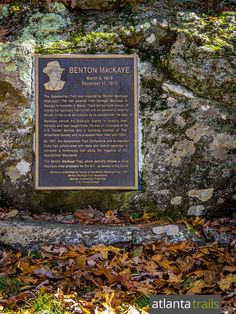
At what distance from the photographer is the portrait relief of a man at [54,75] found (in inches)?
191

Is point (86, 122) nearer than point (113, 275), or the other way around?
point (113, 275)

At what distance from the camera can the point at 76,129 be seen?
484 centimetres

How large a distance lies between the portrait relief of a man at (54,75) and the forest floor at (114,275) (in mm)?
1737

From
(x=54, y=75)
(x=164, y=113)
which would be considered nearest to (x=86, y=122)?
(x=54, y=75)

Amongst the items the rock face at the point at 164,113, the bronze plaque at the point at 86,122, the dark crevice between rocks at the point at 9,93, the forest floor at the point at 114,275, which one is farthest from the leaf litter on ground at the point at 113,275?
the dark crevice between rocks at the point at 9,93

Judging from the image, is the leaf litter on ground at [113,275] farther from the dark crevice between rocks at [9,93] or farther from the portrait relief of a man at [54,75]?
the portrait relief of a man at [54,75]

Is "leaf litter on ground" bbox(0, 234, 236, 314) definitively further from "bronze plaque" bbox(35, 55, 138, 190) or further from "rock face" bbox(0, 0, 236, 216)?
"bronze plaque" bbox(35, 55, 138, 190)

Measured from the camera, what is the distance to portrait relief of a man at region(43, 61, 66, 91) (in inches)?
191

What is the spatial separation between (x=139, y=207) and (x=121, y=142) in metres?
0.72

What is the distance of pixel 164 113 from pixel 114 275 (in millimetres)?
1862

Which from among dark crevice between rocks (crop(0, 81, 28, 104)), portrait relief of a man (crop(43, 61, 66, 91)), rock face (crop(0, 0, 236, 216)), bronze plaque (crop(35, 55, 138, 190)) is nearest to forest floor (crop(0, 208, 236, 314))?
rock face (crop(0, 0, 236, 216))

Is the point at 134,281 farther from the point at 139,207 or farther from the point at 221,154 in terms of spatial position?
the point at 221,154

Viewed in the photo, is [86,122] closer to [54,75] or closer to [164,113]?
[54,75]

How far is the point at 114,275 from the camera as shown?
12.4 ft
